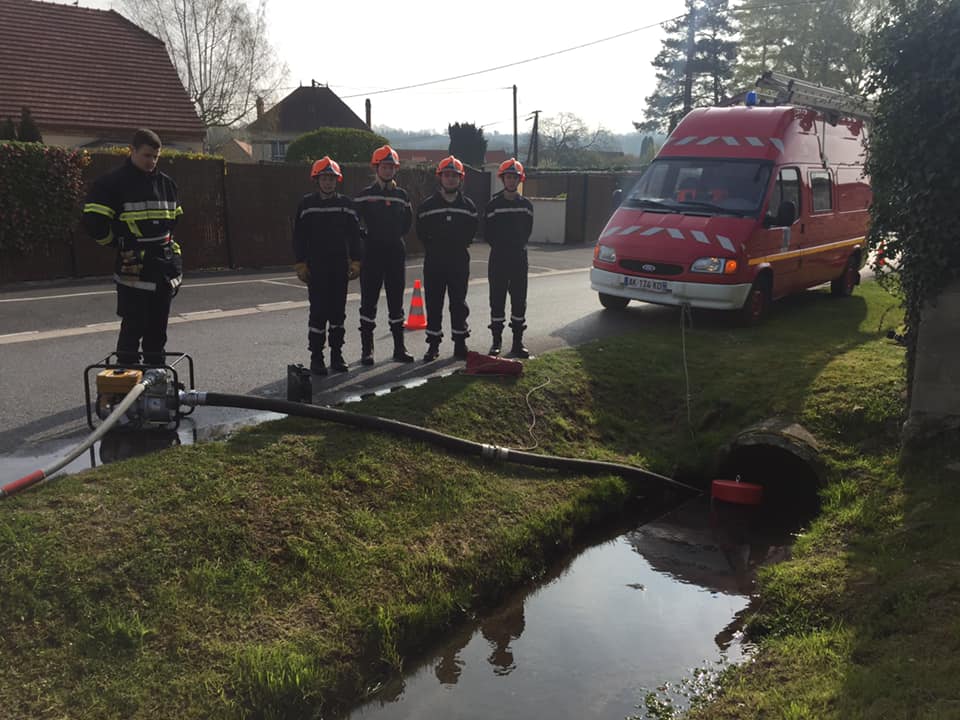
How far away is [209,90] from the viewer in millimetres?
42375

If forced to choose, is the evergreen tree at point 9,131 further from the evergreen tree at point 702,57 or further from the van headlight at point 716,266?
the evergreen tree at point 702,57

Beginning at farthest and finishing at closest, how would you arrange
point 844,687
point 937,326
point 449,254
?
1. point 449,254
2. point 937,326
3. point 844,687

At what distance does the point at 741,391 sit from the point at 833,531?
7.09ft

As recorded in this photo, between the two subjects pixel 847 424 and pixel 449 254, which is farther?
pixel 449 254

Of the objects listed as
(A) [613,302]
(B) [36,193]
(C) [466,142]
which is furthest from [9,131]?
(C) [466,142]

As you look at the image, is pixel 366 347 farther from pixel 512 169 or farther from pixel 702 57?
pixel 702 57

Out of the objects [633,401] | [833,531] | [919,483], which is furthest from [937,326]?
[633,401]

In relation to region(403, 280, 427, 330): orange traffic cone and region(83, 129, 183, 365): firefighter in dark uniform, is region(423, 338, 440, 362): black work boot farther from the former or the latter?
region(83, 129, 183, 365): firefighter in dark uniform

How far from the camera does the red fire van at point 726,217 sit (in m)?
9.98

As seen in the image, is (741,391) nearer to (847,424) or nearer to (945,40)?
(847,424)

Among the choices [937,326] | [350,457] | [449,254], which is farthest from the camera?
[449,254]

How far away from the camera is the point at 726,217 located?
10.2m

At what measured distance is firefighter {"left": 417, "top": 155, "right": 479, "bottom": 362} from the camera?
811 centimetres

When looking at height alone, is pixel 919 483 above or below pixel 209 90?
below
